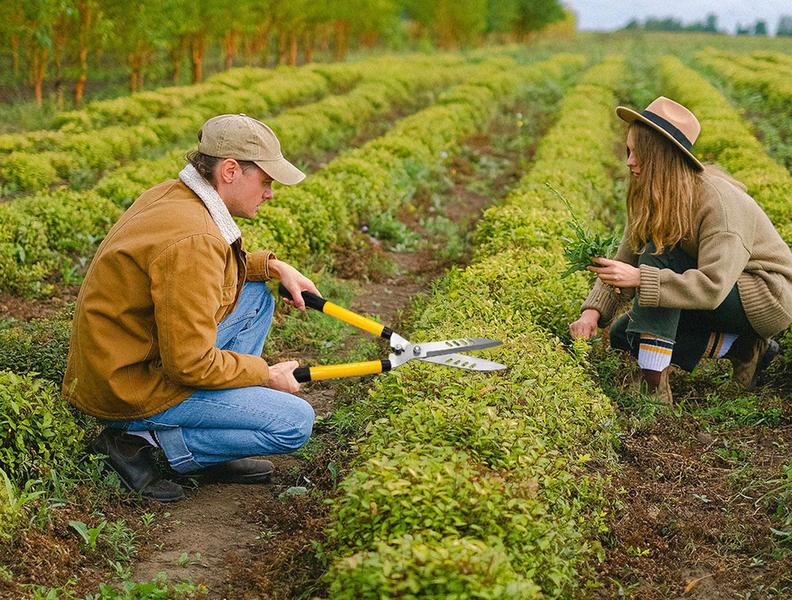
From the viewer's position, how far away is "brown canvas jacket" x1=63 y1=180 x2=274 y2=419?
342 centimetres

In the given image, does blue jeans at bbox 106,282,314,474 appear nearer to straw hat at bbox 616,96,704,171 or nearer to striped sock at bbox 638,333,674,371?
striped sock at bbox 638,333,674,371

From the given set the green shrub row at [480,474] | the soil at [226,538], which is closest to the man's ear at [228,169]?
the green shrub row at [480,474]

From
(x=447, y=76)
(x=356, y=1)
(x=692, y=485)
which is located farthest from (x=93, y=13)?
(x=356, y=1)

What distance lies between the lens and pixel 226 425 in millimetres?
3830

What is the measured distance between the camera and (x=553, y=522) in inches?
124

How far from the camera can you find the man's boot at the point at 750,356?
16.2ft

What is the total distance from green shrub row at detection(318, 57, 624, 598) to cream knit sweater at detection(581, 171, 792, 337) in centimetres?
60

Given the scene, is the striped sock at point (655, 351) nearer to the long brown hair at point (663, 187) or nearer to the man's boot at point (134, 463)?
the long brown hair at point (663, 187)

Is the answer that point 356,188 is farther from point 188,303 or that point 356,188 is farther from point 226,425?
point 188,303

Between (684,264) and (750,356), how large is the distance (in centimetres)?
78

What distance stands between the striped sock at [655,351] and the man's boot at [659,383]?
5cm

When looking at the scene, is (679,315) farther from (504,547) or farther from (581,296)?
(504,547)

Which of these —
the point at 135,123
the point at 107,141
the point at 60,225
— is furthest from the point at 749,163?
the point at 135,123

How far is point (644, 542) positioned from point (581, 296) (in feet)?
6.77
